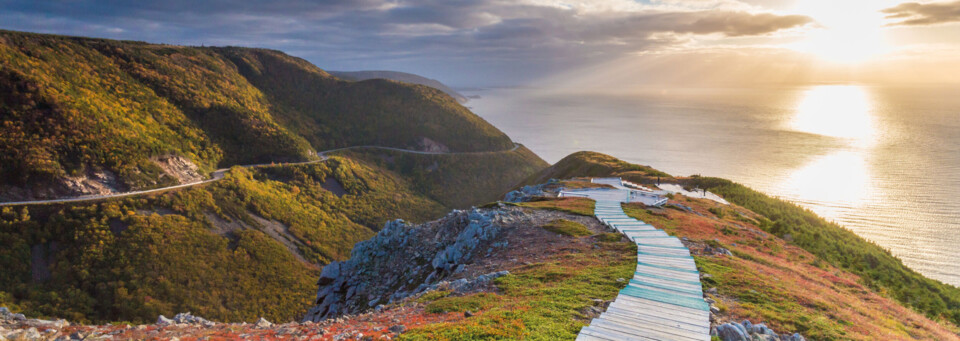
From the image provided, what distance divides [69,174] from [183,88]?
4847 centimetres

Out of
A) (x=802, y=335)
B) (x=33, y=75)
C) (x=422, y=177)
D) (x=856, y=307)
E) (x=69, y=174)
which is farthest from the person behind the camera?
(x=422, y=177)

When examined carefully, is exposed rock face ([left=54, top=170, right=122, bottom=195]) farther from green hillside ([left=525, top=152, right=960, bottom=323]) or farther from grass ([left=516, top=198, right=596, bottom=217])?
green hillside ([left=525, top=152, right=960, bottom=323])

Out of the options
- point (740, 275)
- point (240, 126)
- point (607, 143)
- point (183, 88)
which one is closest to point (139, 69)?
point (183, 88)

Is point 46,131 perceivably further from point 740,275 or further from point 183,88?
point 740,275

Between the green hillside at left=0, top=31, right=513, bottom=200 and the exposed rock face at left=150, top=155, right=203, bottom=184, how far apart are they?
835 millimetres

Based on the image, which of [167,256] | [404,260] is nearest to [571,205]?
[404,260]

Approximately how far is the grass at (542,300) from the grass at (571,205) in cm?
928

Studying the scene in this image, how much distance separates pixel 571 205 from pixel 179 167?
71115 mm

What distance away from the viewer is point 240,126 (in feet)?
322

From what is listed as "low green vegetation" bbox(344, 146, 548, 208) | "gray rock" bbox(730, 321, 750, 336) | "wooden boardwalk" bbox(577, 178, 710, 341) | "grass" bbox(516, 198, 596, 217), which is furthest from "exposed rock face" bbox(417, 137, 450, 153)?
"gray rock" bbox(730, 321, 750, 336)

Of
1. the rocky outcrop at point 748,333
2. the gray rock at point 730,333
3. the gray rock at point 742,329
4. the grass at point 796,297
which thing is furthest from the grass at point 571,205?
the gray rock at point 730,333

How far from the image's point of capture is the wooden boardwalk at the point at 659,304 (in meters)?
12.1

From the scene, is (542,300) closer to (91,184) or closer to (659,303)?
(659,303)

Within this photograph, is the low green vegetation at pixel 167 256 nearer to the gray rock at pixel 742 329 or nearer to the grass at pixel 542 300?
the grass at pixel 542 300
